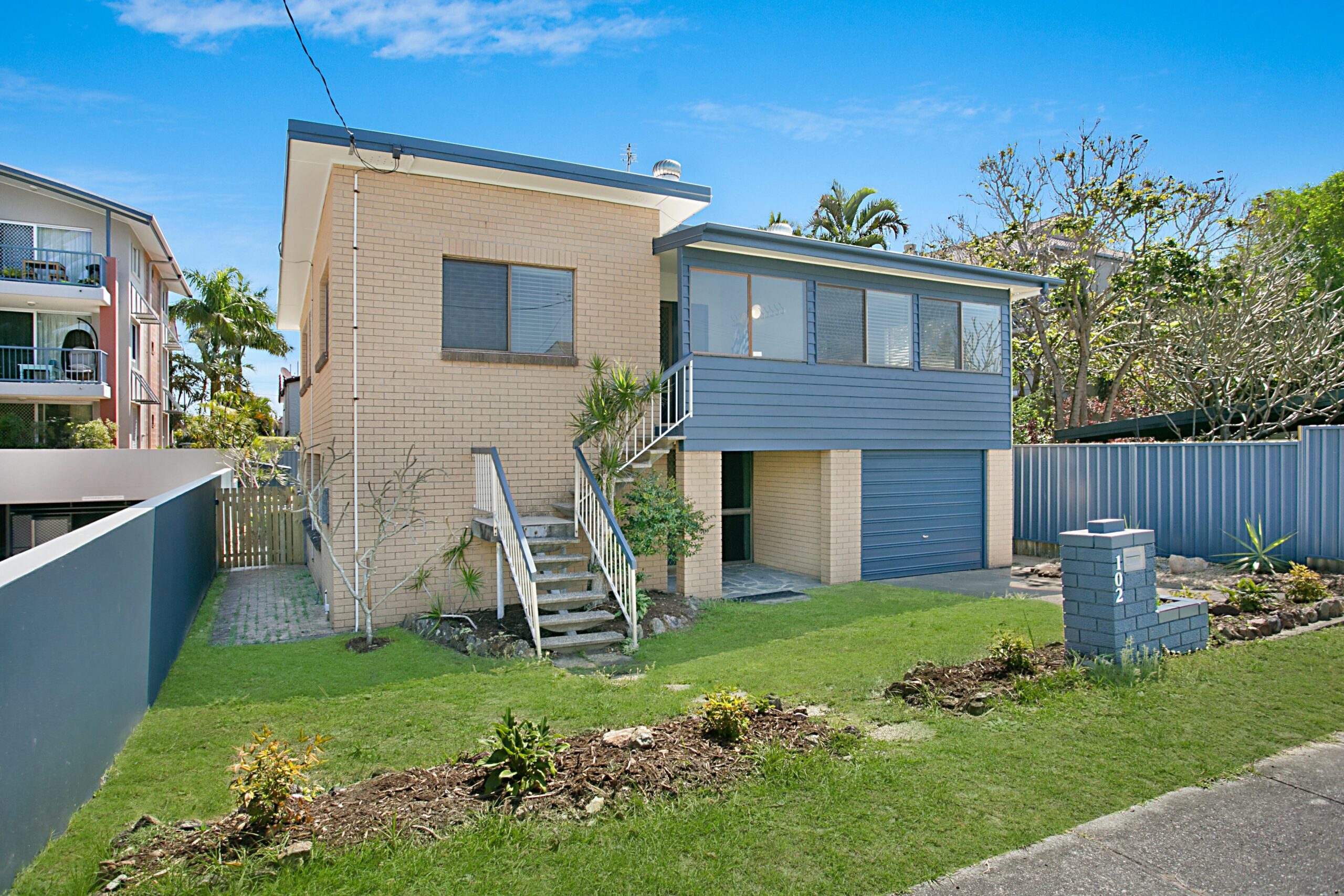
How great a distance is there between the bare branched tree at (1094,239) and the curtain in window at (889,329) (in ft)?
26.1

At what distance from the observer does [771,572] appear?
12.7 metres

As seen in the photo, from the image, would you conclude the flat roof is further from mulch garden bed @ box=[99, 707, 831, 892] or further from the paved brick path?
mulch garden bed @ box=[99, 707, 831, 892]

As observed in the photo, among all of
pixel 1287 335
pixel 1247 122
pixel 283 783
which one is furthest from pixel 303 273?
pixel 1247 122

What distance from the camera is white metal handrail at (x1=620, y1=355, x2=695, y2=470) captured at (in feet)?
33.4

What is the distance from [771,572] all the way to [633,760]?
329 inches

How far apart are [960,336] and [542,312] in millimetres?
7394

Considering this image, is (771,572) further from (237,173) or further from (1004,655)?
(237,173)

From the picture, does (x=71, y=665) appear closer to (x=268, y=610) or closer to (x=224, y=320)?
(x=268, y=610)

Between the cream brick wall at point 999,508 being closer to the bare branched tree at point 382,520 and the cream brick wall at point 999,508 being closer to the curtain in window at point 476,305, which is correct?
the curtain in window at point 476,305

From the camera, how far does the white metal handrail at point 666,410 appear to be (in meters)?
10.2

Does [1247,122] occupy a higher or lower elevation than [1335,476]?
higher

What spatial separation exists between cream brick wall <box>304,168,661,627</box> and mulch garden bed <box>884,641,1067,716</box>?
5.12m

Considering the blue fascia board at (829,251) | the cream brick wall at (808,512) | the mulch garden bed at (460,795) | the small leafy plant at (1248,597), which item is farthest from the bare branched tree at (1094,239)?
the mulch garden bed at (460,795)

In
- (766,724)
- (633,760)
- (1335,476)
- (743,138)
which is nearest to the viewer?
(633,760)
